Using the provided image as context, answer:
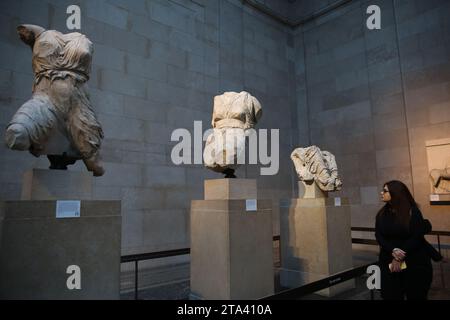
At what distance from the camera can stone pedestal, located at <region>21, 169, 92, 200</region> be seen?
211cm

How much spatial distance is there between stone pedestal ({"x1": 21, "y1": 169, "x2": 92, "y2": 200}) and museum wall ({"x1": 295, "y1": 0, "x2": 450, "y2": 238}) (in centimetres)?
644

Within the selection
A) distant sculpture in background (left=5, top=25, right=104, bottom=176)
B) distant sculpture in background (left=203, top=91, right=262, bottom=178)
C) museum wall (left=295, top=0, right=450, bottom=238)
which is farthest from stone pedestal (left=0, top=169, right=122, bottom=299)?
museum wall (left=295, top=0, right=450, bottom=238)

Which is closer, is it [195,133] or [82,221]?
[82,221]

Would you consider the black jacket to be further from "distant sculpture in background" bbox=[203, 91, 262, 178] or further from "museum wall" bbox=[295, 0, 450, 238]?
"museum wall" bbox=[295, 0, 450, 238]

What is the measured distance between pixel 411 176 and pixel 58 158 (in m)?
6.60

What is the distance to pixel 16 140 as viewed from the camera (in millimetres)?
1987

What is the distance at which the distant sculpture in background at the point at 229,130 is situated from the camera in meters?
3.21

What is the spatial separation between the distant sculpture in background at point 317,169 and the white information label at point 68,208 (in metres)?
3.20

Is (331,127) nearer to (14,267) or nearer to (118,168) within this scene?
(118,168)

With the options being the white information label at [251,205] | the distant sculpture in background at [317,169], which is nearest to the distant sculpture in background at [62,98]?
the white information label at [251,205]

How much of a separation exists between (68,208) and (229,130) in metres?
1.70

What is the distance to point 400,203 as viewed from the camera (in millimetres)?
2680

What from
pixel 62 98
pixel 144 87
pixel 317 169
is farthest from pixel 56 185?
pixel 144 87

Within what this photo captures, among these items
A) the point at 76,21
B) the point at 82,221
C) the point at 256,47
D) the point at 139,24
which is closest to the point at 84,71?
the point at 82,221
